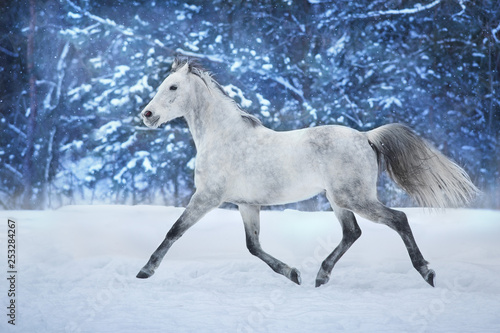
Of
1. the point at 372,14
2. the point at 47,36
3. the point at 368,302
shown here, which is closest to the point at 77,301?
the point at 368,302

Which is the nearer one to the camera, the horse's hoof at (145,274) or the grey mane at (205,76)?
the horse's hoof at (145,274)

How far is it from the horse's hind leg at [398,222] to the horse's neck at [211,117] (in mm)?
917

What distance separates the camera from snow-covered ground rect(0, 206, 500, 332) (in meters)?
2.42

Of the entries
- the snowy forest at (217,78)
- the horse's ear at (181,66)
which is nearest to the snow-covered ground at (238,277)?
the snowy forest at (217,78)

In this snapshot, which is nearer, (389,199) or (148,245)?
(148,245)

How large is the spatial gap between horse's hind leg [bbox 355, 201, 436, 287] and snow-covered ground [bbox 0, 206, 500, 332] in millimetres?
101

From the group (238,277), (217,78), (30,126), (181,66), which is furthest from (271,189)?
(30,126)

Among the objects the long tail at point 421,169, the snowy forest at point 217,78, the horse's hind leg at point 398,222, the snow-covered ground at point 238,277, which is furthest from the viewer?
the snowy forest at point 217,78

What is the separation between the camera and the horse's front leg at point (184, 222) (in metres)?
3.09

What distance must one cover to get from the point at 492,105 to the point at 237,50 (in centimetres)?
263

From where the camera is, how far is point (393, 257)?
423cm

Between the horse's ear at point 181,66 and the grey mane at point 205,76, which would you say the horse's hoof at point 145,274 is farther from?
→ the horse's ear at point 181,66

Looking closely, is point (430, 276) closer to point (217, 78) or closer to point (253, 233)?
point (253, 233)

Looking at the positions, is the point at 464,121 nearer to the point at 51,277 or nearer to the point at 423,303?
the point at 423,303
